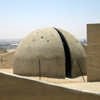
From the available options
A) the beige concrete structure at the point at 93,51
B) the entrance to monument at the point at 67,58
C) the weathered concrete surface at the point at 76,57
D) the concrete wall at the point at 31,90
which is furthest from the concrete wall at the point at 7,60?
the concrete wall at the point at 31,90

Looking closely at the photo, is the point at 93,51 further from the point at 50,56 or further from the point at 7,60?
the point at 7,60

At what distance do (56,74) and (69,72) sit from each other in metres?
1.06

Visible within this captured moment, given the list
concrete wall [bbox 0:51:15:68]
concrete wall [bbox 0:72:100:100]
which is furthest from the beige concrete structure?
concrete wall [bbox 0:51:15:68]

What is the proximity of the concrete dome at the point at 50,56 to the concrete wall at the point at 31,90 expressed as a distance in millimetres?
6766

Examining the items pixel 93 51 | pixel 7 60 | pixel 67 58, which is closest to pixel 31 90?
pixel 93 51

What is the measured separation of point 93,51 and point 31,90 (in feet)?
17.7

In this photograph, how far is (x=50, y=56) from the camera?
1166 cm

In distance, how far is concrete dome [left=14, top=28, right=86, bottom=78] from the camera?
1162 centimetres

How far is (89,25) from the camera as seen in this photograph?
9359 millimetres

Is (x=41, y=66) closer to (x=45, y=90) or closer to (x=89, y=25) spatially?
(x=89, y=25)

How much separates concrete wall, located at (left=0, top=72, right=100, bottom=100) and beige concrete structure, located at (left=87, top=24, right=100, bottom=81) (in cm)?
481

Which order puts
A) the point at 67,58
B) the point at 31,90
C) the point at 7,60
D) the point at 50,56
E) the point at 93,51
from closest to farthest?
1. the point at 31,90
2. the point at 93,51
3. the point at 50,56
4. the point at 67,58
5. the point at 7,60

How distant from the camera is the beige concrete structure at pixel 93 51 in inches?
362

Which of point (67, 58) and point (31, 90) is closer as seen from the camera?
point (31, 90)
